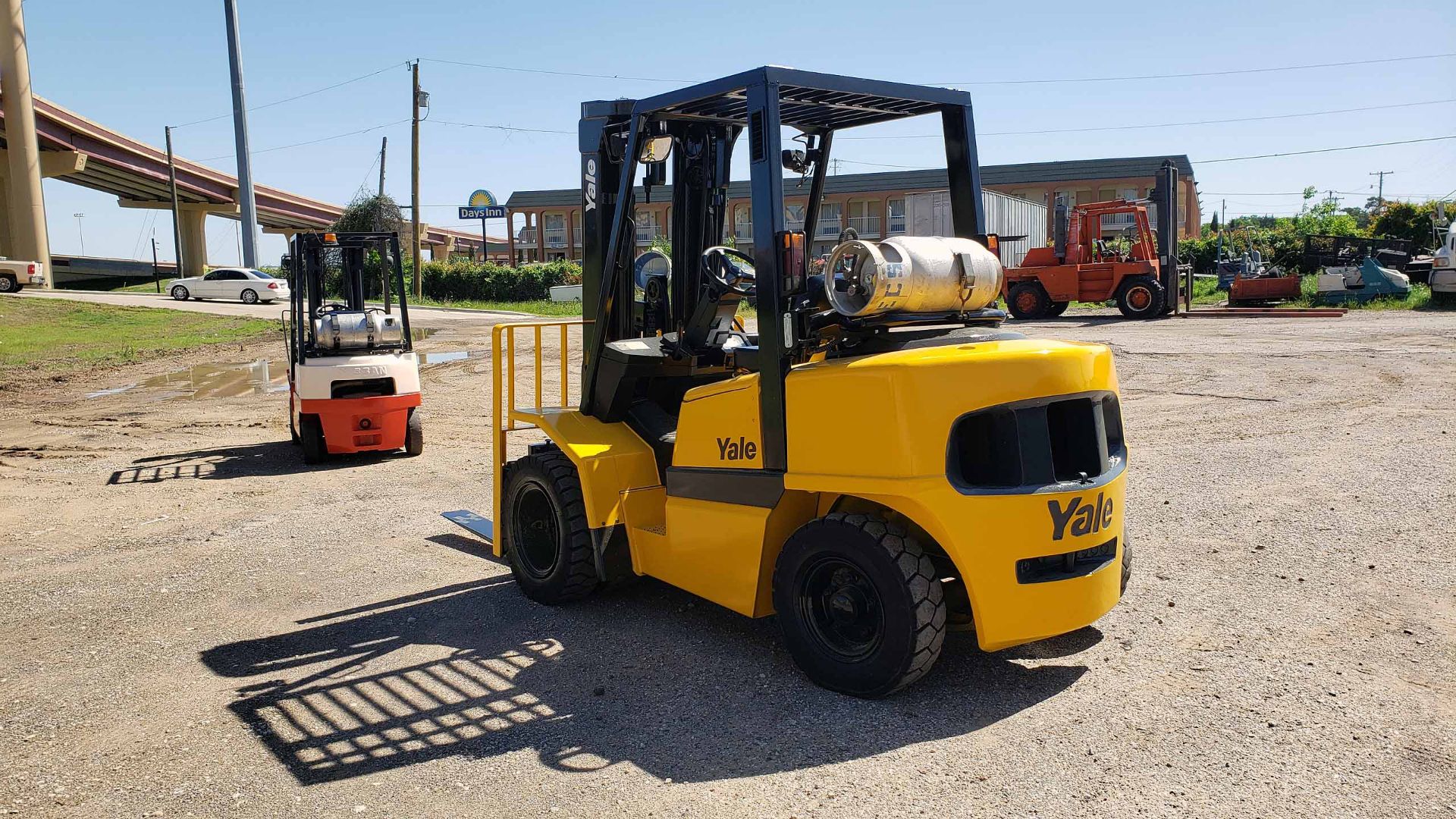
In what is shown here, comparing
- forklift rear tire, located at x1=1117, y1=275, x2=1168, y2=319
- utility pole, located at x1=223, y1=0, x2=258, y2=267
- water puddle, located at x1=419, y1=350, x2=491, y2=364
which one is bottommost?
water puddle, located at x1=419, y1=350, x2=491, y2=364

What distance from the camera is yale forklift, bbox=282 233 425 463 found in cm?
1120

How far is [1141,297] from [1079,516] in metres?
23.3

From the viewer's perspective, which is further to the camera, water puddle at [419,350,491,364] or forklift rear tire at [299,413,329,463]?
water puddle at [419,350,491,364]

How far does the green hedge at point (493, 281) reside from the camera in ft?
150

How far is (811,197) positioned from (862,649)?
2.79 metres

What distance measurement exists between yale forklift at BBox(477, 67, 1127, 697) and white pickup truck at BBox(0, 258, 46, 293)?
1718 inches

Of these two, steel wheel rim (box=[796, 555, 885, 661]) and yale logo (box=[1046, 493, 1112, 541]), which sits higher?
yale logo (box=[1046, 493, 1112, 541])

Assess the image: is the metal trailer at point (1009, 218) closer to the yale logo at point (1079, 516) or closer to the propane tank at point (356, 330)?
the propane tank at point (356, 330)

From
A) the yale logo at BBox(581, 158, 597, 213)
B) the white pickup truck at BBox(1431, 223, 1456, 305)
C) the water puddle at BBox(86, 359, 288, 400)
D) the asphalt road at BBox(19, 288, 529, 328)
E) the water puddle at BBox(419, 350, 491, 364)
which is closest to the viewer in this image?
the yale logo at BBox(581, 158, 597, 213)

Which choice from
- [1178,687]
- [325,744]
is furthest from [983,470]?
[325,744]

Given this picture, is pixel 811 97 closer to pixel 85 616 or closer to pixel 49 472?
pixel 85 616

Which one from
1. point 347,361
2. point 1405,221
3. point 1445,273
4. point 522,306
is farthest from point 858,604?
point 1405,221

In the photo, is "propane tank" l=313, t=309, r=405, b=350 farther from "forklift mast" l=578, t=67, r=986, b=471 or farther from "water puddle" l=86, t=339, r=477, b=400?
"water puddle" l=86, t=339, r=477, b=400

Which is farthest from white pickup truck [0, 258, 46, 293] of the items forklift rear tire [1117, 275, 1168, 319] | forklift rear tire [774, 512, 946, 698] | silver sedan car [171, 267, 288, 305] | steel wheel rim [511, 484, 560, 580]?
forklift rear tire [774, 512, 946, 698]
